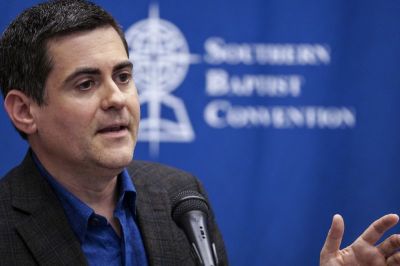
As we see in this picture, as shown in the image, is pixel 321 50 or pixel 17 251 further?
pixel 321 50

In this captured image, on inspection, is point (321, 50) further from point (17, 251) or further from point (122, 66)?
point (17, 251)

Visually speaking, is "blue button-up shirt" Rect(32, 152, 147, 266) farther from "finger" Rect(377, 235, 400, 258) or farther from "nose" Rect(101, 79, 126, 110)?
"finger" Rect(377, 235, 400, 258)

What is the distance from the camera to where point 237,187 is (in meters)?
2.88

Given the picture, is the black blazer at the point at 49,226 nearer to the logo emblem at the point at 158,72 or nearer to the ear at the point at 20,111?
the ear at the point at 20,111

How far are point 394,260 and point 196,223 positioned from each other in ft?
1.93

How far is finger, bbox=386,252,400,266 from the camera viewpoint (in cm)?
162

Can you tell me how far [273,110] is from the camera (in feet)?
9.29

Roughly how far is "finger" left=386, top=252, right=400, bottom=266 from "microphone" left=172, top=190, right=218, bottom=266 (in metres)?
0.54

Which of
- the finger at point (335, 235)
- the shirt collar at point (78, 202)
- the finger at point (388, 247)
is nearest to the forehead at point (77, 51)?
the shirt collar at point (78, 202)

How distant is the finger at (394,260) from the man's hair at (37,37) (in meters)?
0.97

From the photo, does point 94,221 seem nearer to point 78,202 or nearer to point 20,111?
point 78,202

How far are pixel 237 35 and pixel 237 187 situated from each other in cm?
68

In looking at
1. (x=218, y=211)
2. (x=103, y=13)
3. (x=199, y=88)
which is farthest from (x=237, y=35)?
(x=103, y=13)

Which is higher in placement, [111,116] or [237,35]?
[237,35]
